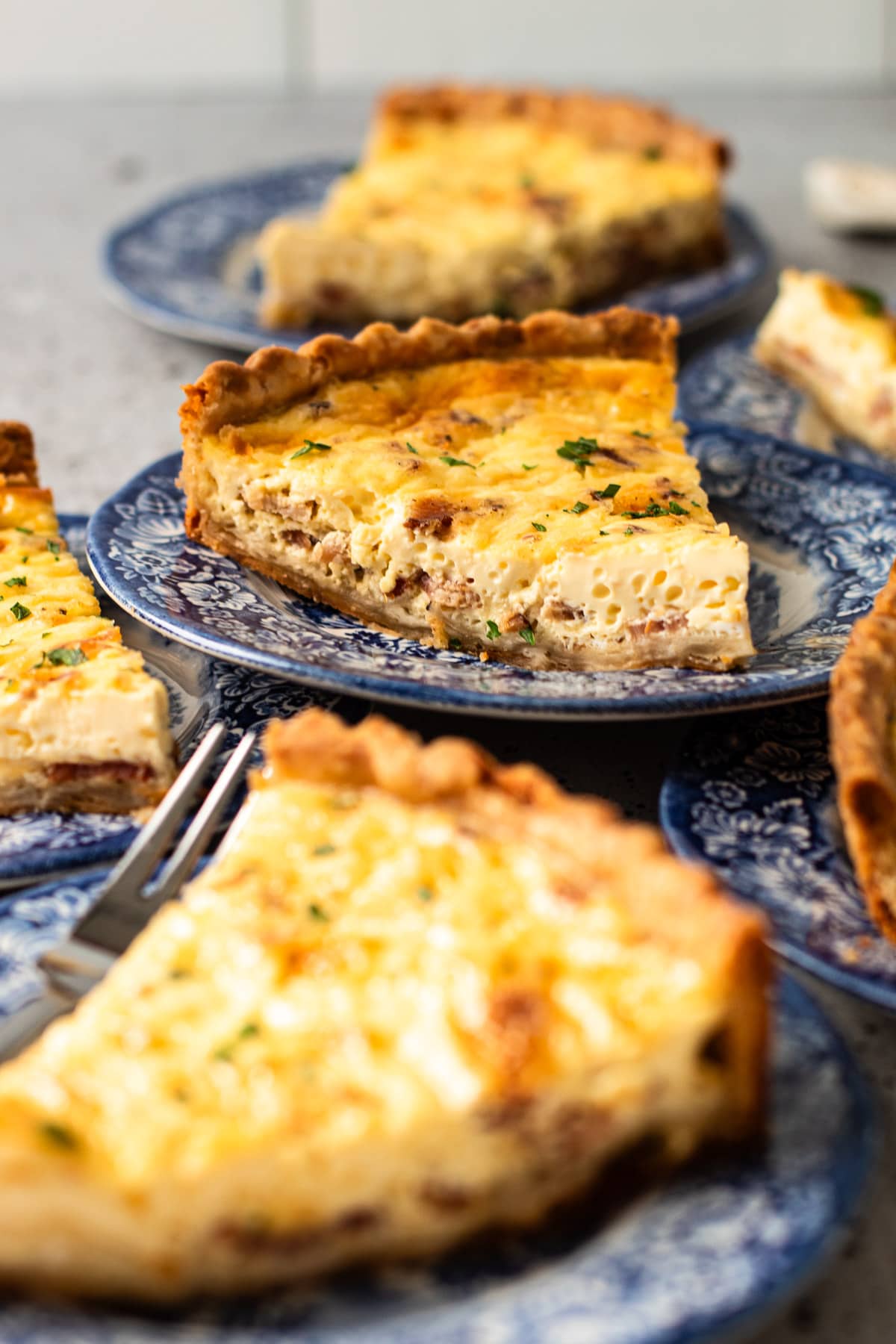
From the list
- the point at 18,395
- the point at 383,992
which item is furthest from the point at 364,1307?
the point at 18,395

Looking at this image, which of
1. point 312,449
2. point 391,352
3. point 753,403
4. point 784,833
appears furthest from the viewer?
point 753,403

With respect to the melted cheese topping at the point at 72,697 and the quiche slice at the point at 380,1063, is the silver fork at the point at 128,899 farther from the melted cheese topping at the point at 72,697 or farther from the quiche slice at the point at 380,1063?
the melted cheese topping at the point at 72,697

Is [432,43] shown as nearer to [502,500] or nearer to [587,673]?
[502,500]

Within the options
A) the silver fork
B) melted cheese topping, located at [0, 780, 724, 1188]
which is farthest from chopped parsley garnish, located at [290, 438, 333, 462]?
melted cheese topping, located at [0, 780, 724, 1188]

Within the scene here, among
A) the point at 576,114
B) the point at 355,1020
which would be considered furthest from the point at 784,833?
the point at 576,114

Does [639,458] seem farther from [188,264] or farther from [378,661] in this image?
[188,264]
